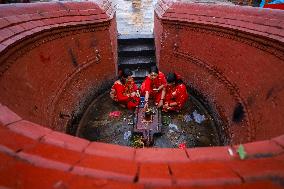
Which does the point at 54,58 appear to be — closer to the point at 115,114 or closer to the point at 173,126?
the point at 115,114

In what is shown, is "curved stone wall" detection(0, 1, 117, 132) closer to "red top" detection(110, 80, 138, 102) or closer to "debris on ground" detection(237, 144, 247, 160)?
"red top" detection(110, 80, 138, 102)

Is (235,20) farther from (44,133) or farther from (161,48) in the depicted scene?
(44,133)

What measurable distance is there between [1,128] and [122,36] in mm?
5994

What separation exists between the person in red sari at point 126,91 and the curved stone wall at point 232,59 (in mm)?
1309

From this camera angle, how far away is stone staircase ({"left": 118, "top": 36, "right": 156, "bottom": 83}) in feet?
23.1

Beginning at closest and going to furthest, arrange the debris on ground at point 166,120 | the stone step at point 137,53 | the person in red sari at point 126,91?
the debris on ground at point 166,120 → the person in red sari at point 126,91 → the stone step at point 137,53

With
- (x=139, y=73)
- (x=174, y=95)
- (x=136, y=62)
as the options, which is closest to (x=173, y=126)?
(x=174, y=95)

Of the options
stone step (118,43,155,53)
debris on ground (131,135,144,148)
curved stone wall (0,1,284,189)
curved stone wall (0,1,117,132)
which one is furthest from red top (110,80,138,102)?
curved stone wall (0,1,284,189)

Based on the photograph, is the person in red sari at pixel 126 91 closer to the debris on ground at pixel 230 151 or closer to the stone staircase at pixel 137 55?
the stone staircase at pixel 137 55

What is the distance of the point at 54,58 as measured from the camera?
182 inches

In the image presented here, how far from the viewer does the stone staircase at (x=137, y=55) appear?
7027 millimetres

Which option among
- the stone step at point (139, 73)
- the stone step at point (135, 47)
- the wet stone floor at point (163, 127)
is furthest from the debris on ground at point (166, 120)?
the stone step at point (135, 47)

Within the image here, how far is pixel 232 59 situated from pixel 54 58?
3474 millimetres

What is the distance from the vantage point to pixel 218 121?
5.03 meters
